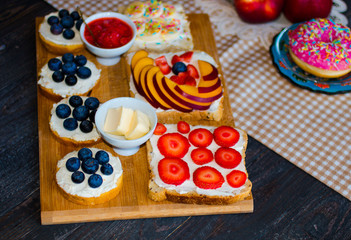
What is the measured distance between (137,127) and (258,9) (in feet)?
5.51

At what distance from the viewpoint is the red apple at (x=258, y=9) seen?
3.41m

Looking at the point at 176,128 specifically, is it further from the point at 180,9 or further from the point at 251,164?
the point at 180,9

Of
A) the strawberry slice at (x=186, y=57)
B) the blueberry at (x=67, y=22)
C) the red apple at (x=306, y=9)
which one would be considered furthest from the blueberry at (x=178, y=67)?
the red apple at (x=306, y=9)

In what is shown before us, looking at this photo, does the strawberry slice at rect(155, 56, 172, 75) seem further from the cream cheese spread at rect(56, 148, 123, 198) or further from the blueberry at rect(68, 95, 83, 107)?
the cream cheese spread at rect(56, 148, 123, 198)

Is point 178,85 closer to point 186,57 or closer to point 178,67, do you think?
point 178,67

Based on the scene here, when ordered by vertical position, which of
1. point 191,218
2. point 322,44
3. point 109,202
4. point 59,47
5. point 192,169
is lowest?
point 191,218

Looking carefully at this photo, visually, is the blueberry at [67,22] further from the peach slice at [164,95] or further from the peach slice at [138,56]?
the peach slice at [164,95]

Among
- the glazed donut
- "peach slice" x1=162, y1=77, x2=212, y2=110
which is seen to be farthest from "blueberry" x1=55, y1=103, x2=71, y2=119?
the glazed donut

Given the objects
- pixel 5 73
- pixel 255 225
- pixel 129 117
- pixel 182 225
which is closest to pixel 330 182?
pixel 255 225

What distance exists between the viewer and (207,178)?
7.70ft

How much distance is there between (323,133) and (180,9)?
1.39 meters

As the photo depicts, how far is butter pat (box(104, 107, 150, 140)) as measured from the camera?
2348 millimetres

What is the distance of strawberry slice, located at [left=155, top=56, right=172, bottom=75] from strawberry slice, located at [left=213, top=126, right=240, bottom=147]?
0.55m

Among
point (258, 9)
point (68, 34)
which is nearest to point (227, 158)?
point (68, 34)
